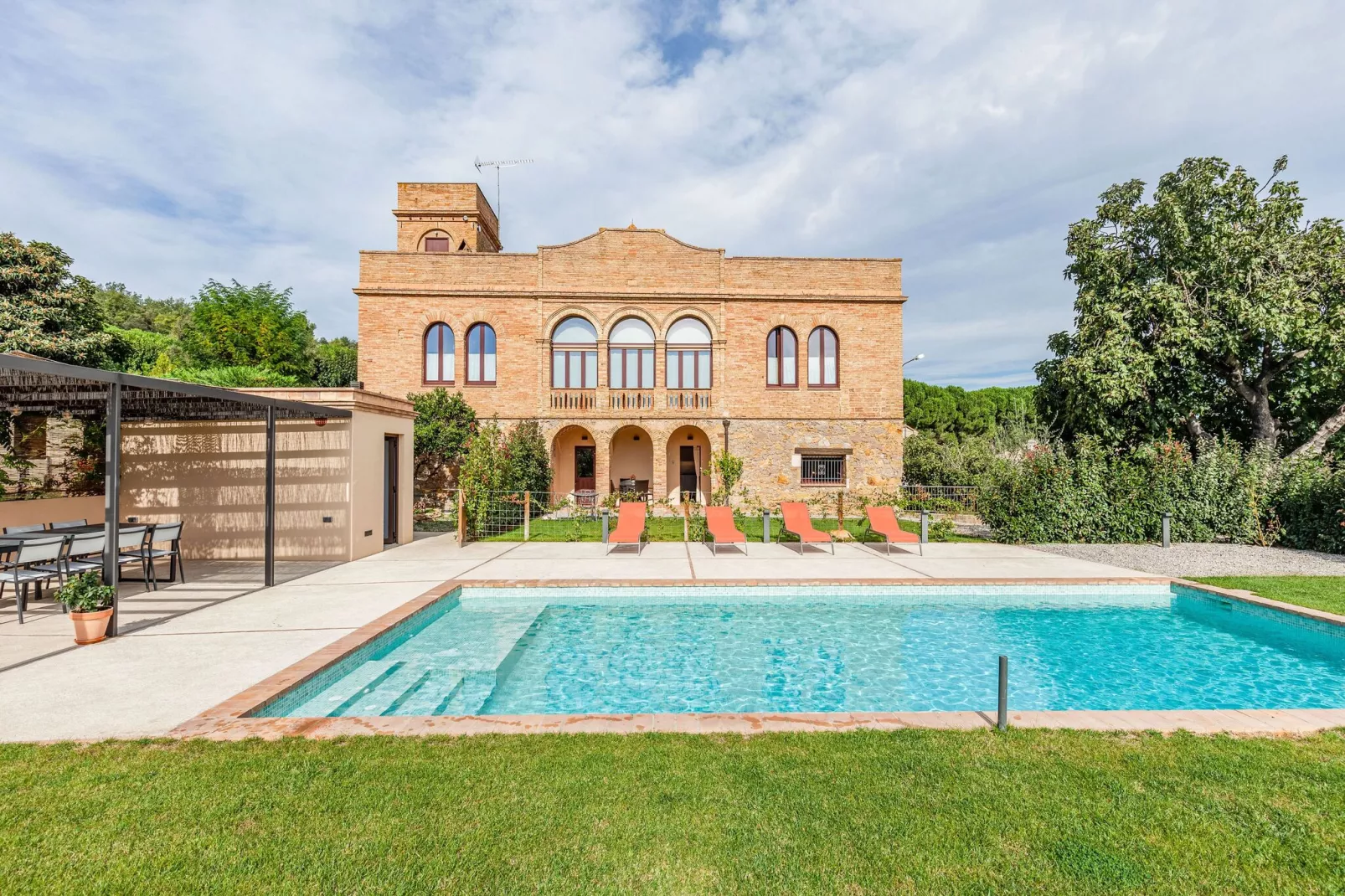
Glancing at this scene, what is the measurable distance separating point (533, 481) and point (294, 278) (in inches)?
795

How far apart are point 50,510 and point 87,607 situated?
7247 millimetres

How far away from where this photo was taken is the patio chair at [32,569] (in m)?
6.10

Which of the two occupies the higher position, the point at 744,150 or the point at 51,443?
the point at 744,150

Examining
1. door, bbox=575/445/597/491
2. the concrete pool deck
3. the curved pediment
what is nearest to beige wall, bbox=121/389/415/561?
the concrete pool deck

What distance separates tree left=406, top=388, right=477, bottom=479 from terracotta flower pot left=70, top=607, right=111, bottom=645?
12063 mm

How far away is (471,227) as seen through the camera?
75.9 feet

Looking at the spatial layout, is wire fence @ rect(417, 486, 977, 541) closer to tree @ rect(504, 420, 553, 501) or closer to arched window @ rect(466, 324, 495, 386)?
tree @ rect(504, 420, 553, 501)

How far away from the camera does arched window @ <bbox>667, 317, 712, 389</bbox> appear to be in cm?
1972

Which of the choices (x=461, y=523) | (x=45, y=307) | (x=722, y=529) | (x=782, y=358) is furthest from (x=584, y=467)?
(x=45, y=307)

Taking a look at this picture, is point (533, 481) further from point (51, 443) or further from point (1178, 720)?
point (1178, 720)

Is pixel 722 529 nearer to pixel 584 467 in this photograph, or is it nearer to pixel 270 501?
pixel 270 501

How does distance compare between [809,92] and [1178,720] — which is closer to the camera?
[1178,720]

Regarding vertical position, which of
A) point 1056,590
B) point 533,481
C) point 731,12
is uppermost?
point 731,12

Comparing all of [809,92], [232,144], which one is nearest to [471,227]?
[232,144]
